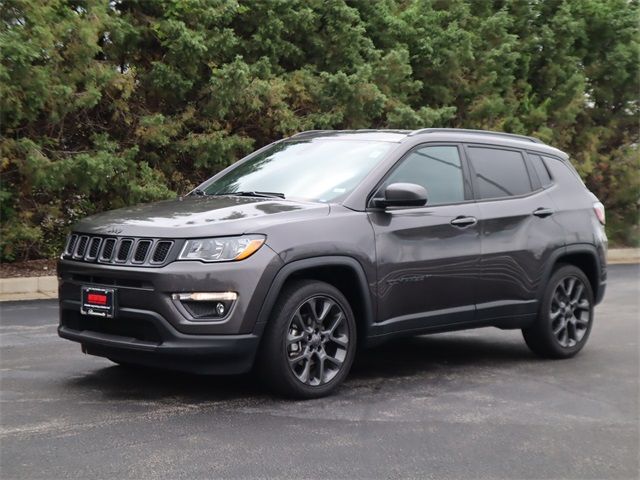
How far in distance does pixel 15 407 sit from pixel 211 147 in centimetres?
800

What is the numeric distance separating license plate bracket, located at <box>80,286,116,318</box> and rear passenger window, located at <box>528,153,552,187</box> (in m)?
3.93

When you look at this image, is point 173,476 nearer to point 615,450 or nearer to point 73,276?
point 73,276

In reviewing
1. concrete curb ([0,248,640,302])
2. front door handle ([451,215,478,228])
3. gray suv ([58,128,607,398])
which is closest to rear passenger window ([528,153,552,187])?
gray suv ([58,128,607,398])

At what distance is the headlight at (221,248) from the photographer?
5.81 m

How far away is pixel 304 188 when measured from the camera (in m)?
6.82

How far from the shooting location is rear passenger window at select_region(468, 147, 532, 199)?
760cm

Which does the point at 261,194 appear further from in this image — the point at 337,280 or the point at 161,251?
the point at 161,251

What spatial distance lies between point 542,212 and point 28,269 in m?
7.21

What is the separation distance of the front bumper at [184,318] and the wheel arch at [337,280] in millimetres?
58

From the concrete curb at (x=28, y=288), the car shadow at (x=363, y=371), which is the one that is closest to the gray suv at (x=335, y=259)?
the car shadow at (x=363, y=371)

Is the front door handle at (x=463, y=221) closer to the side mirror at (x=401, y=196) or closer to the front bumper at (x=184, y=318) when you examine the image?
the side mirror at (x=401, y=196)

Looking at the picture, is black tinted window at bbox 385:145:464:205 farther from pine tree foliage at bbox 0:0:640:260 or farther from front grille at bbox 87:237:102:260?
pine tree foliage at bbox 0:0:640:260

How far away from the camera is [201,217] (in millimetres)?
6070

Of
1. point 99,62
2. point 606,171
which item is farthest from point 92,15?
point 606,171
